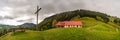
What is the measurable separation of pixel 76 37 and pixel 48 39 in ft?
31.0

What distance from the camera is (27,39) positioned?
3059 inches

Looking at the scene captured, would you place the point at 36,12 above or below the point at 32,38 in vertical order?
above

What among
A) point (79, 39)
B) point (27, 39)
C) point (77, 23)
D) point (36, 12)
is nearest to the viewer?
point (79, 39)

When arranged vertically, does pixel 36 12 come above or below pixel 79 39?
above

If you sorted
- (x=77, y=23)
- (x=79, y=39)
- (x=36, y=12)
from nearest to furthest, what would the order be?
(x=79, y=39) → (x=36, y=12) → (x=77, y=23)

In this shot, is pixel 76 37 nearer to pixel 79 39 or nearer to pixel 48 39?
pixel 79 39

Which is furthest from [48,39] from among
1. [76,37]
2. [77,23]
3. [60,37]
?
[77,23]

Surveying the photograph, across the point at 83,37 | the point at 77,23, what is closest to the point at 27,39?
the point at 83,37

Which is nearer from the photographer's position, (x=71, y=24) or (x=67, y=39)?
(x=67, y=39)

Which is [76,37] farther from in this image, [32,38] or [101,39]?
[32,38]

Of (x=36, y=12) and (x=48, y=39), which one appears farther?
(x=36, y=12)

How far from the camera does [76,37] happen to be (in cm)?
7525

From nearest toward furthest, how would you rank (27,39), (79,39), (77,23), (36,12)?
(79,39) → (27,39) → (36,12) → (77,23)

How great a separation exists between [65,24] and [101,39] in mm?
96501
